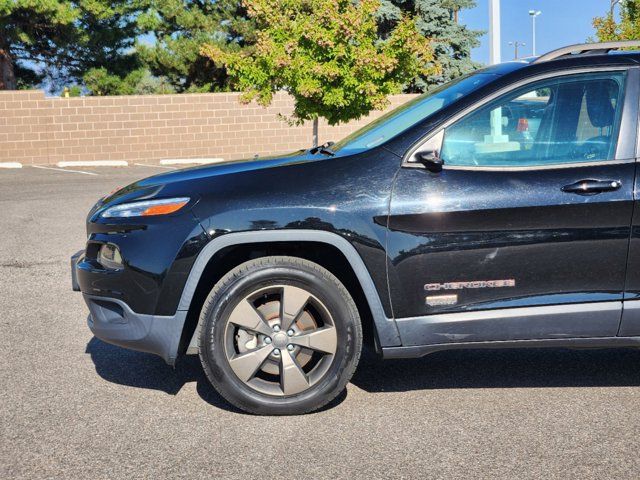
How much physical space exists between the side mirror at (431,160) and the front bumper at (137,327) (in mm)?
1416

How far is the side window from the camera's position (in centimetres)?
443

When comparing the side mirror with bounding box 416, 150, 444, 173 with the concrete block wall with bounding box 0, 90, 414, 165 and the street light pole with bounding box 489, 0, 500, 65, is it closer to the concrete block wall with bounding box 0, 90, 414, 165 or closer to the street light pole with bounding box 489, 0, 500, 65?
the street light pole with bounding box 489, 0, 500, 65

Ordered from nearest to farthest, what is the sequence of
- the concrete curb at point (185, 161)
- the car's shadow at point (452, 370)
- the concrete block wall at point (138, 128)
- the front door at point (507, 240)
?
the front door at point (507, 240) → the car's shadow at point (452, 370) → the concrete block wall at point (138, 128) → the concrete curb at point (185, 161)

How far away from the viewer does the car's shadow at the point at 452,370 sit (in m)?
4.95

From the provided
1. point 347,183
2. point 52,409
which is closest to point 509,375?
point 347,183

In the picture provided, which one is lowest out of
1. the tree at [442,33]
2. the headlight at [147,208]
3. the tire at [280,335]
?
the tire at [280,335]

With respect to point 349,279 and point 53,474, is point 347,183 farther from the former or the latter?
point 53,474

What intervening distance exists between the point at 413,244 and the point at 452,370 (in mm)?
1240

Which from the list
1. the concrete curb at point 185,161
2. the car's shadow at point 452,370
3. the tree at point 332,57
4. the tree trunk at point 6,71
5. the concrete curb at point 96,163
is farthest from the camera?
the tree trunk at point 6,71

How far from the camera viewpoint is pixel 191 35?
33562 mm

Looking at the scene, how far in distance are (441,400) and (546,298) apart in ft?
2.67

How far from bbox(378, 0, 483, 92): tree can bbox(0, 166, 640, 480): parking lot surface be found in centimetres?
3266

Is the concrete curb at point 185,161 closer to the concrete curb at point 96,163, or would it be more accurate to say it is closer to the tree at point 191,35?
the concrete curb at point 96,163

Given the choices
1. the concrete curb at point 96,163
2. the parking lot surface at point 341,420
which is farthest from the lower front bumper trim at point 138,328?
the concrete curb at point 96,163
